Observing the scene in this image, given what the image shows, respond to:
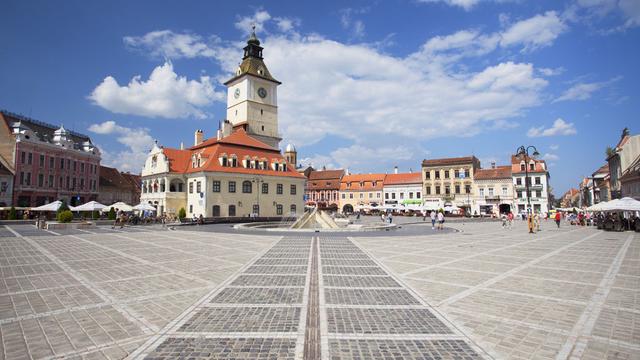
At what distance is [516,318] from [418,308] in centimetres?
189

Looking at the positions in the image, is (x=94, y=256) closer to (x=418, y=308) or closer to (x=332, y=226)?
(x=418, y=308)

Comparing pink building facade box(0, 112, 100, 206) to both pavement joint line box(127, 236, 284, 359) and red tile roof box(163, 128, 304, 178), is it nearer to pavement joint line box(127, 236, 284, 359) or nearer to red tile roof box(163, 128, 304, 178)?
red tile roof box(163, 128, 304, 178)

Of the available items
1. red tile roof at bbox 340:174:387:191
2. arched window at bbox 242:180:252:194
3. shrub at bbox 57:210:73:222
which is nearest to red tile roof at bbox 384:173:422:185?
red tile roof at bbox 340:174:387:191

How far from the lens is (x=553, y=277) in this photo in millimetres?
10688

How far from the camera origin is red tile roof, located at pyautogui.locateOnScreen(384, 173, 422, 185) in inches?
3070

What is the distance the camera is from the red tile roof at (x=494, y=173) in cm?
6694

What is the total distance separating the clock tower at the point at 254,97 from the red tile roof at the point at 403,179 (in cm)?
2914

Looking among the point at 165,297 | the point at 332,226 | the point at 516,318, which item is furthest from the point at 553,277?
the point at 332,226

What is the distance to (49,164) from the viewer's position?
2272 inches

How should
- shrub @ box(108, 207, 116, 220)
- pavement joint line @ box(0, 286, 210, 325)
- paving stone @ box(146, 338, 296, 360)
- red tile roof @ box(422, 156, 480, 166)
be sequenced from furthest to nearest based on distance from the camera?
red tile roof @ box(422, 156, 480, 166) < shrub @ box(108, 207, 116, 220) < pavement joint line @ box(0, 286, 210, 325) < paving stone @ box(146, 338, 296, 360)

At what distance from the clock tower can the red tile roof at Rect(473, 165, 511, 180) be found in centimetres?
4183

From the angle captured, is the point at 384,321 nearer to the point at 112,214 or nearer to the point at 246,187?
the point at 246,187

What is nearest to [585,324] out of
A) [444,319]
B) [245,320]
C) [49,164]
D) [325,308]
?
[444,319]

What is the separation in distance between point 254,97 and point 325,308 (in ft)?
209
